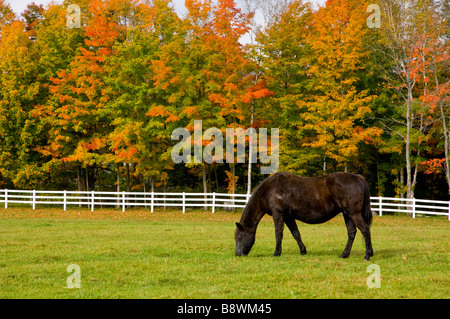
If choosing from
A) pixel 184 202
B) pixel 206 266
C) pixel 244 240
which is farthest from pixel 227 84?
pixel 206 266

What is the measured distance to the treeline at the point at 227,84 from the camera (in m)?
25.5

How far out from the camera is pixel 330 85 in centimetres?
2642

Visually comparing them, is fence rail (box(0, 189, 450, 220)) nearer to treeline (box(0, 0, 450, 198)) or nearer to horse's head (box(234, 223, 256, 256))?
treeline (box(0, 0, 450, 198))

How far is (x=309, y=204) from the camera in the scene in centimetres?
979

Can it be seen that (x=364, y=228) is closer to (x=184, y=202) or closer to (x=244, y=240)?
(x=244, y=240)

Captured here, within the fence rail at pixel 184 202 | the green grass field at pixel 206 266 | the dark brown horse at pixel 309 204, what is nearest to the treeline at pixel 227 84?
the fence rail at pixel 184 202

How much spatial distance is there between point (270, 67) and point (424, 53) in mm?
7964

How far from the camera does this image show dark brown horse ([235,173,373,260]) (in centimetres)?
945

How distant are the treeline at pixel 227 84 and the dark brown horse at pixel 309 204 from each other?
15018 mm

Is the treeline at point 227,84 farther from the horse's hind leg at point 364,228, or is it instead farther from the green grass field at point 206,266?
the horse's hind leg at point 364,228

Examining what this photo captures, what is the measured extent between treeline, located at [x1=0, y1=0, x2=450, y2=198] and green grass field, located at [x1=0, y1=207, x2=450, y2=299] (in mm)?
11675
